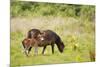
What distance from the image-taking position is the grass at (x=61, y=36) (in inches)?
80.9

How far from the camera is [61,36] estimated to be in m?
2.23

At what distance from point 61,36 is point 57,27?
0.39 feet

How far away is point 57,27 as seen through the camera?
7.27 feet

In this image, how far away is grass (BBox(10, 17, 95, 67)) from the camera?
2055 mm

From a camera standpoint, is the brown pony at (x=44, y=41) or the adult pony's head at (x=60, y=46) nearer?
the brown pony at (x=44, y=41)

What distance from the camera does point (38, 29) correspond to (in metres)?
2.14

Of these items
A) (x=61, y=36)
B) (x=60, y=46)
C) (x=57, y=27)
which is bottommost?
(x=60, y=46)

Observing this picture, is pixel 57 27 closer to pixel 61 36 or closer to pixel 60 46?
pixel 61 36

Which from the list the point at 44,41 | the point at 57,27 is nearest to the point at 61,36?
the point at 57,27

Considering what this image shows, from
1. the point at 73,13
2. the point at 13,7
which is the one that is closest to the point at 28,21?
the point at 13,7

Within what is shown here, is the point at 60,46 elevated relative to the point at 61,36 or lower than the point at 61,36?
lower

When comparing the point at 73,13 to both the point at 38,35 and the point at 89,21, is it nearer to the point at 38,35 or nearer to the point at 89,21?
the point at 89,21

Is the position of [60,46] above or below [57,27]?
below
